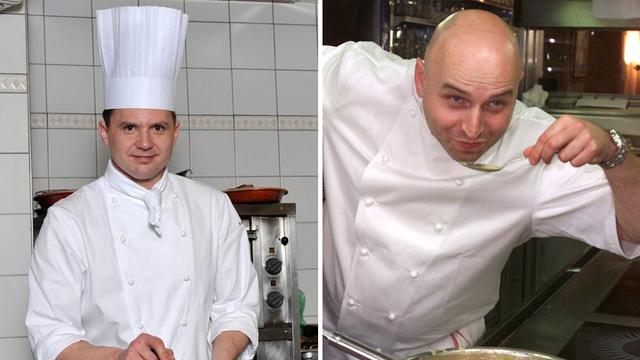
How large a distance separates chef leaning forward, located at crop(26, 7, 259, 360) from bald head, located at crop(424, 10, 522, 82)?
88 centimetres

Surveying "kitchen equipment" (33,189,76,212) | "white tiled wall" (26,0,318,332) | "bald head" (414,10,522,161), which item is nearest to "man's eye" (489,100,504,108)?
"bald head" (414,10,522,161)

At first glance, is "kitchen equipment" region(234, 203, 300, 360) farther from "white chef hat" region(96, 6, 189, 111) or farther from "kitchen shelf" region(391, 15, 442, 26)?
"kitchen shelf" region(391, 15, 442, 26)

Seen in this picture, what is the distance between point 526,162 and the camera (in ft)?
2.45

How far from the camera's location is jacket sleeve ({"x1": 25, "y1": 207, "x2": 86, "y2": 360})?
136cm

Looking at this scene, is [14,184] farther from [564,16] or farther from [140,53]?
[564,16]

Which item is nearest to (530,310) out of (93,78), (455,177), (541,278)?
(541,278)

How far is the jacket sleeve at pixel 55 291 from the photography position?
53.6 inches

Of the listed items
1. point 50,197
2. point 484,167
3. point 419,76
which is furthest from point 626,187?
point 50,197

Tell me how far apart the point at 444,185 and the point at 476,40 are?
0.17 m

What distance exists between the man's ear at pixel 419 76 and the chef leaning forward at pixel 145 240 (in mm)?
839

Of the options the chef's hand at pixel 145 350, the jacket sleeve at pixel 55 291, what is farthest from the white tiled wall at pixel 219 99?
the chef's hand at pixel 145 350

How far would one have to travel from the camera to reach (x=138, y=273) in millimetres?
1491

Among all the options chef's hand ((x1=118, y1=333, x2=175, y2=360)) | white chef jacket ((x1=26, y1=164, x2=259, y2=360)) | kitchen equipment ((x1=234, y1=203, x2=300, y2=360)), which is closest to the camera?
chef's hand ((x1=118, y1=333, x2=175, y2=360))

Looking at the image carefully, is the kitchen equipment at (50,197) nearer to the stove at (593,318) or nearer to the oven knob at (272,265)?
the oven knob at (272,265)
